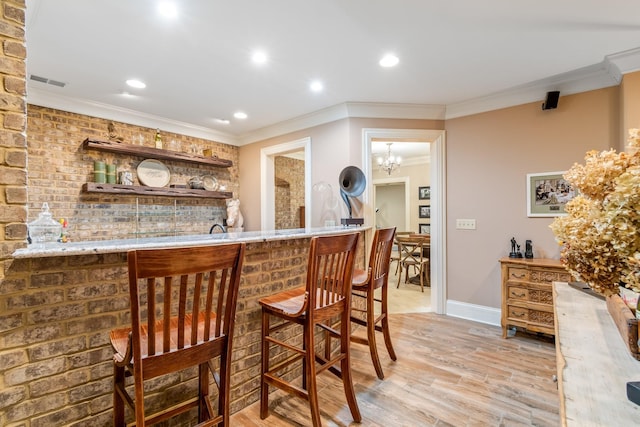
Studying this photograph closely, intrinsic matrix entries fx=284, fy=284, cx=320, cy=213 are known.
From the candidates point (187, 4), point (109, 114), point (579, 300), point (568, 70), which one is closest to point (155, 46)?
point (187, 4)

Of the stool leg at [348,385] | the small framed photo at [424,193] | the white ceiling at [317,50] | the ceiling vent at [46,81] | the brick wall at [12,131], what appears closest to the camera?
the brick wall at [12,131]

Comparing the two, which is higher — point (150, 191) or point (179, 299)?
point (150, 191)

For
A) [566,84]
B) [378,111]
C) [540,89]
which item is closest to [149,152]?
[378,111]

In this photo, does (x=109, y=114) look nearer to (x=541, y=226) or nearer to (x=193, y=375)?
(x=193, y=375)

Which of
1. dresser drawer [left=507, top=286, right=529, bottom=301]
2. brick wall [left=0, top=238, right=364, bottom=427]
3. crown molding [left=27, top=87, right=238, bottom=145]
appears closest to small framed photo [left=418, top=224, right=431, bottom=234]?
dresser drawer [left=507, top=286, right=529, bottom=301]

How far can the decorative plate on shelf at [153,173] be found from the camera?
3693mm

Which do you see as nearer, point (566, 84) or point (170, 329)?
point (170, 329)

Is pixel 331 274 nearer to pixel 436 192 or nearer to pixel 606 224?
pixel 606 224

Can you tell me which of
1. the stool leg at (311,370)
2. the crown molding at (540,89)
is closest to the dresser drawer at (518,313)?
the crown molding at (540,89)

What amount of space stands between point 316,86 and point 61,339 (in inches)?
107

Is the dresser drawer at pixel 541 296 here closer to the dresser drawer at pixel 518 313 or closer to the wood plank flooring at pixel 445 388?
the dresser drawer at pixel 518 313

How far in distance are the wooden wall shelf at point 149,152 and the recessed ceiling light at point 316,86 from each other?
2.03 meters

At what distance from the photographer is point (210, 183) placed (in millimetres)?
4363

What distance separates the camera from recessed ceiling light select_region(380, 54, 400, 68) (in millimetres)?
2371
